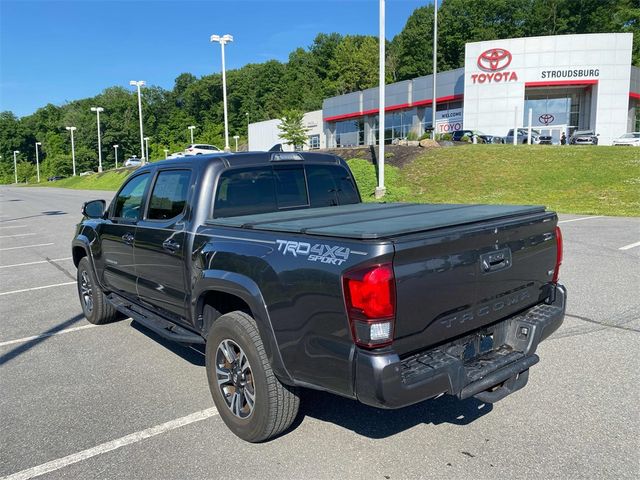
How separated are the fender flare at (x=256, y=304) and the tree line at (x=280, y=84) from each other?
205 feet

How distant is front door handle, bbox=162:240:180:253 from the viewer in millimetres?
4012

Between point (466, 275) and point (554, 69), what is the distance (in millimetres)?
46122

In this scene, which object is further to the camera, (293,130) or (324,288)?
(293,130)

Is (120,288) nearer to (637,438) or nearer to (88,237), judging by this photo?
(88,237)

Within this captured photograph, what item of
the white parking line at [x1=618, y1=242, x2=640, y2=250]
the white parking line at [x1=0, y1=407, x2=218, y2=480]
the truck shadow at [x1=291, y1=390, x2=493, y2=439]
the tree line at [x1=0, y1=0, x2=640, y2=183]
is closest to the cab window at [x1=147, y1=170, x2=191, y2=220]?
the white parking line at [x1=0, y1=407, x2=218, y2=480]

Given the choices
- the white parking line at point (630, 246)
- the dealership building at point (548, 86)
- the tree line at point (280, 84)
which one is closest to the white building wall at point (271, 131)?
the tree line at point (280, 84)

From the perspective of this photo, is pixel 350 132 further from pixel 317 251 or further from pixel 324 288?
pixel 324 288

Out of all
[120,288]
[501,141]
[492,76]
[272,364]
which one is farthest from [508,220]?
[492,76]

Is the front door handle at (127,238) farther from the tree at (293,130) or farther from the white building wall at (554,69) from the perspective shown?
the tree at (293,130)

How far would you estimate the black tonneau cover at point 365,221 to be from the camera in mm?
2801

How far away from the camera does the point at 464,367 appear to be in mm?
2967

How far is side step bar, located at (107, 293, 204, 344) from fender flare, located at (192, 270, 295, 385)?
2.50 feet

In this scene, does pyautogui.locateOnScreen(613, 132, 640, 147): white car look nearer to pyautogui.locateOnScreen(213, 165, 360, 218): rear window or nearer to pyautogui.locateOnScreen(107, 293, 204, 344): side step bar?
pyautogui.locateOnScreen(213, 165, 360, 218): rear window

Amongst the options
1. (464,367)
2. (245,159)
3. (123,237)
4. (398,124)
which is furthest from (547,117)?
(464,367)
